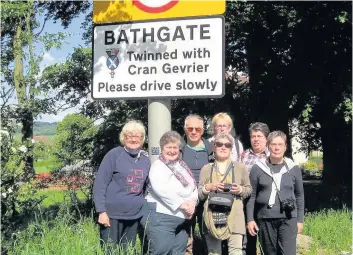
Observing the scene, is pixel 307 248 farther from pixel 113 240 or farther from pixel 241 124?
pixel 241 124

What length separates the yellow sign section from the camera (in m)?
3.79

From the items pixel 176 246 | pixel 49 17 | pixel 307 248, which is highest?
pixel 49 17

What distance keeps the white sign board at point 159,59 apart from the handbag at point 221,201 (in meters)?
1.08

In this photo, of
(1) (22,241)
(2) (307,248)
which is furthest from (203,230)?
(2) (307,248)

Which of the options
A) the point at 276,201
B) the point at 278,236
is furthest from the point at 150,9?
the point at 278,236

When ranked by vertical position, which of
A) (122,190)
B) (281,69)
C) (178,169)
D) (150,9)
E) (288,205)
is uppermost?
(281,69)

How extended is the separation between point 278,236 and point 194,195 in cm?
92

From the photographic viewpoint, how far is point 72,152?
1151cm

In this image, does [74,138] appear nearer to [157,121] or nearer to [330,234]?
[330,234]

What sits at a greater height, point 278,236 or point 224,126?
point 224,126

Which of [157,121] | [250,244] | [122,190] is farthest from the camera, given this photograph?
[250,244]

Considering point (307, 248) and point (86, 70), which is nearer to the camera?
point (307, 248)

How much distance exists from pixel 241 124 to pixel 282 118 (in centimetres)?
118

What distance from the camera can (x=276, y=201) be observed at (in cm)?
472
